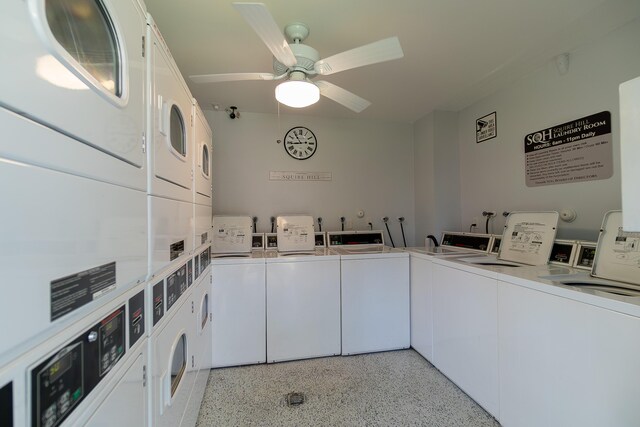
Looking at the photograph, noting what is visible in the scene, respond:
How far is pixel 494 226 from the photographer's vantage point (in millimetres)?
2779

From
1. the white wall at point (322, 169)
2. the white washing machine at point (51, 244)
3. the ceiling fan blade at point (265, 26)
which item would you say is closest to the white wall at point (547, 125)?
the white wall at point (322, 169)

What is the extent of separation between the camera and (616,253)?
156cm

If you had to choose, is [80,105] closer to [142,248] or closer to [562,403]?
[142,248]

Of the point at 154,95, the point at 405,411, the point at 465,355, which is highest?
the point at 154,95

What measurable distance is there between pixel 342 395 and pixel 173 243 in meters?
1.66

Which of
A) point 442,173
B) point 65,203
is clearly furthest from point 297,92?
point 442,173

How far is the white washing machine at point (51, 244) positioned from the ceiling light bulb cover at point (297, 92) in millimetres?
1198

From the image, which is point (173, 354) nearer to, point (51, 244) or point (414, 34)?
point (51, 244)

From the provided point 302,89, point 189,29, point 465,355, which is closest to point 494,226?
point 465,355

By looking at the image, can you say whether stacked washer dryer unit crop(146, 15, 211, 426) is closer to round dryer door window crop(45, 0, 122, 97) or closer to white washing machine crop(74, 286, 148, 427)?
white washing machine crop(74, 286, 148, 427)

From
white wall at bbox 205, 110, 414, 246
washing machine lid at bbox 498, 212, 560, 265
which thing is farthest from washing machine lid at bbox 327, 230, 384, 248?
washing machine lid at bbox 498, 212, 560, 265

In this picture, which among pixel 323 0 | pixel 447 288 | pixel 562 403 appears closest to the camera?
pixel 562 403

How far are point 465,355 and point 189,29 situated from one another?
3.03 meters

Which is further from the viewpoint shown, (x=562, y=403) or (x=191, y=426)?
(x=191, y=426)
